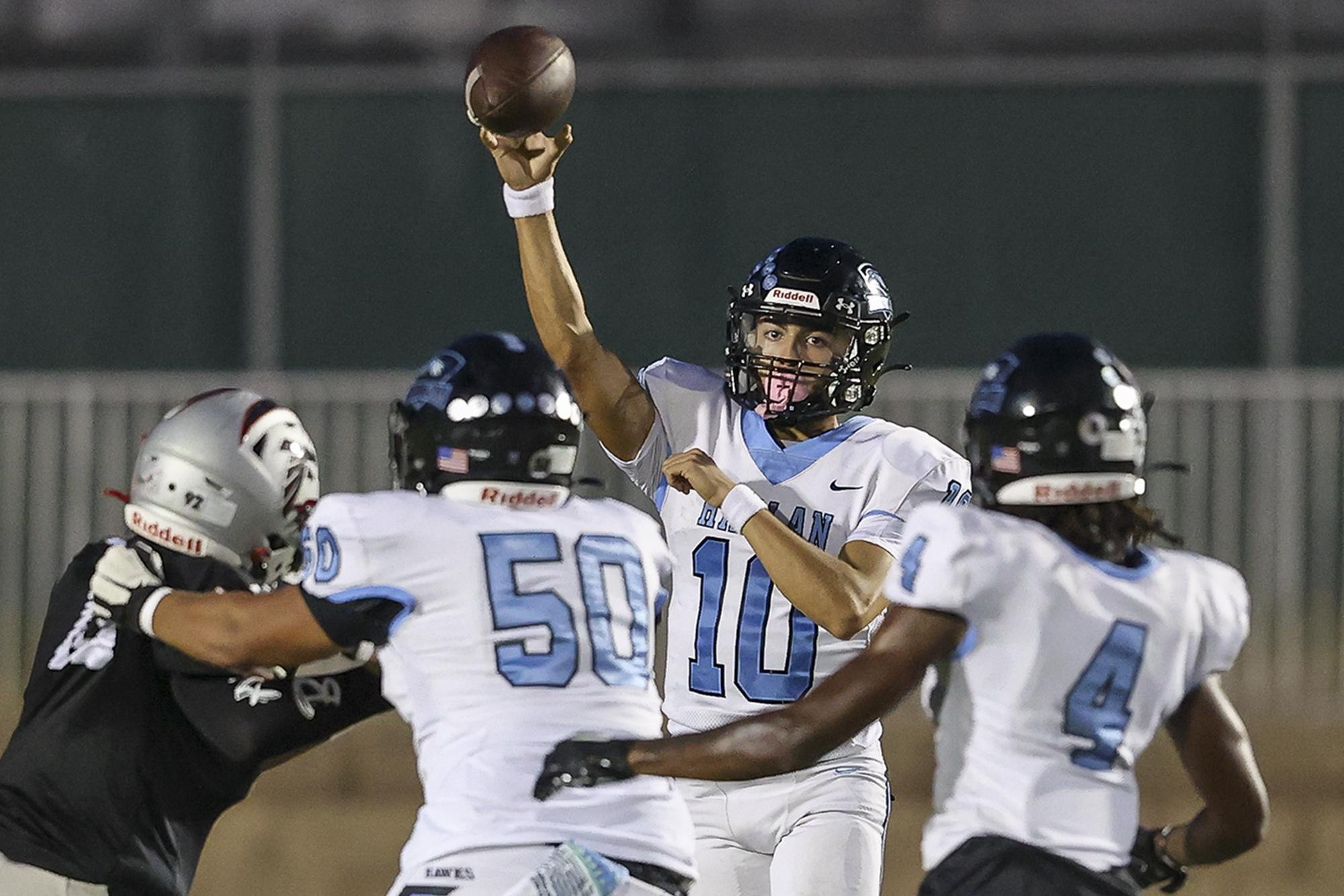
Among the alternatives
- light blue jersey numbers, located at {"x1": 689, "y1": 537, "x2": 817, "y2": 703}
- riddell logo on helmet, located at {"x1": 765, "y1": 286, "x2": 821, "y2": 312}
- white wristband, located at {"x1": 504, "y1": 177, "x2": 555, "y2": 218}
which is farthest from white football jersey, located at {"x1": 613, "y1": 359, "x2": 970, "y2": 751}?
white wristband, located at {"x1": 504, "y1": 177, "x2": 555, "y2": 218}

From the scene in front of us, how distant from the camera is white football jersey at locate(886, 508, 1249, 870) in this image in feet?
10.8

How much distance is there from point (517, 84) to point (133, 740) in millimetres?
1953

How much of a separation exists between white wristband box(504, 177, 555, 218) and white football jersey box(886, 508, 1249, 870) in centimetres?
204

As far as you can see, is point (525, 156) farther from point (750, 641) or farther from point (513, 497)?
point (513, 497)

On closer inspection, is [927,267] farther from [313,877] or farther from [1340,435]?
[313,877]

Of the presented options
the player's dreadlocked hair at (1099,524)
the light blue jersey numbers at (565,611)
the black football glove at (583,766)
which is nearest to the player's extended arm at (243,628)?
the light blue jersey numbers at (565,611)

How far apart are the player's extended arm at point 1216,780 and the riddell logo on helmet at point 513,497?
1235mm

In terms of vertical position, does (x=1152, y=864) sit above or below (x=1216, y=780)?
below

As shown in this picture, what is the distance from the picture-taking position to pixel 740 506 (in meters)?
4.50

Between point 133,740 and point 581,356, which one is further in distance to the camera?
point 581,356

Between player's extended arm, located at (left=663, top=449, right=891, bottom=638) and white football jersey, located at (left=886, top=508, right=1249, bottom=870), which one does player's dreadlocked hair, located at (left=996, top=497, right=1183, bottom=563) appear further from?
player's extended arm, located at (left=663, top=449, right=891, bottom=638)

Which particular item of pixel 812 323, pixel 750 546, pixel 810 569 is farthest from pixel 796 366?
pixel 810 569

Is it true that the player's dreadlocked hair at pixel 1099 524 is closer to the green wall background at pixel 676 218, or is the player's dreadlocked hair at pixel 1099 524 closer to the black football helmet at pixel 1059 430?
the black football helmet at pixel 1059 430

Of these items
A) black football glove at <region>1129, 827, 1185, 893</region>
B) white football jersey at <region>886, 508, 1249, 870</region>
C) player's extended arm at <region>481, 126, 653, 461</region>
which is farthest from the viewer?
player's extended arm at <region>481, 126, 653, 461</region>
